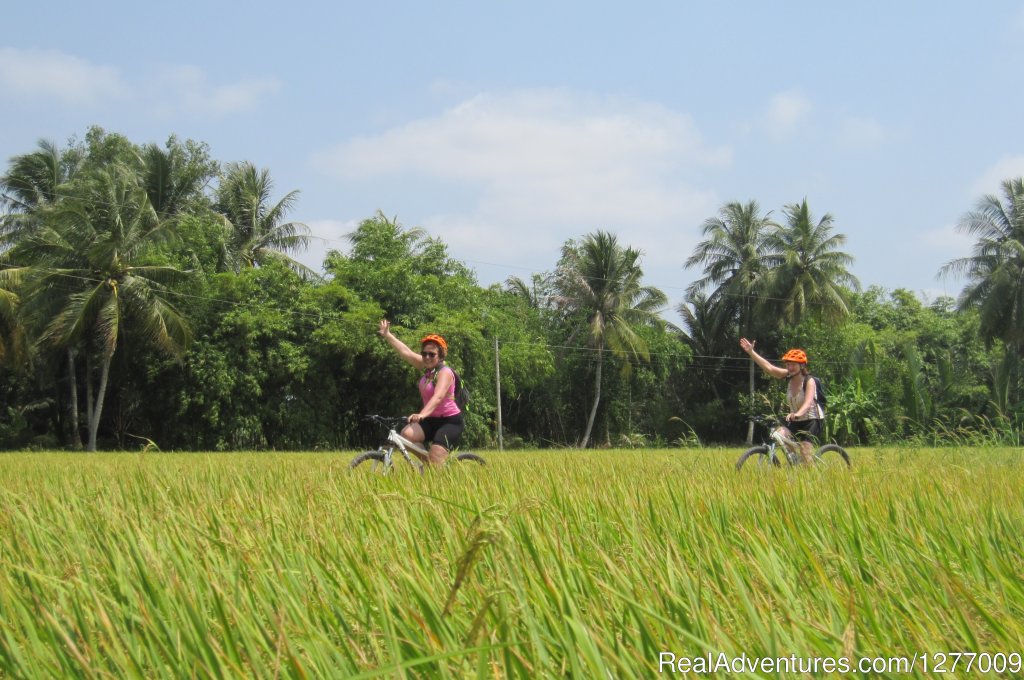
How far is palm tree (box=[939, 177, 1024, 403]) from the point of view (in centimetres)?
3778

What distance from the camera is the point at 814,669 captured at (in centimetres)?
144

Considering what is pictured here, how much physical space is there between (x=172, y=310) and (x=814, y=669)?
100 ft

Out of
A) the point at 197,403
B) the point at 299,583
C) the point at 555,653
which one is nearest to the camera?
the point at 555,653

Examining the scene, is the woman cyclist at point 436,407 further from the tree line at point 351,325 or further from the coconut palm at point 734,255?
the coconut palm at point 734,255

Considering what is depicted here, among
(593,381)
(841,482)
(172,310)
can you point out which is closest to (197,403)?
(172,310)

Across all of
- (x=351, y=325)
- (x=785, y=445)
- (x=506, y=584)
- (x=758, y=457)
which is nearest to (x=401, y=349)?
(x=758, y=457)

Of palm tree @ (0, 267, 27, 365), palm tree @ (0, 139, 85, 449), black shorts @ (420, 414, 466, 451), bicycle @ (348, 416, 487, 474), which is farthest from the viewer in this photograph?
palm tree @ (0, 139, 85, 449)

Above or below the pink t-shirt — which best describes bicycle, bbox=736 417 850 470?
below

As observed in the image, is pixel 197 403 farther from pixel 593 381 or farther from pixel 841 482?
pixel 841 482

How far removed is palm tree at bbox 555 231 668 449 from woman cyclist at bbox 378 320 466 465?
34.3m

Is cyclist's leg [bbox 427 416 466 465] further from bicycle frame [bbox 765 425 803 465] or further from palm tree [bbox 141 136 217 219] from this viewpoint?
palm tree [bbox 141 136 217 219]

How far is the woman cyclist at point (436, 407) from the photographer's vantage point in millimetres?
6742

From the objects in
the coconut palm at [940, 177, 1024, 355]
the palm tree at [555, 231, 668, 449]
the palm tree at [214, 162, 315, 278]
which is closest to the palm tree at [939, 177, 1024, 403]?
the coconut palm at [940, 177, 1024, 355]

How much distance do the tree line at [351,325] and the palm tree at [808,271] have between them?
0.11 meters
